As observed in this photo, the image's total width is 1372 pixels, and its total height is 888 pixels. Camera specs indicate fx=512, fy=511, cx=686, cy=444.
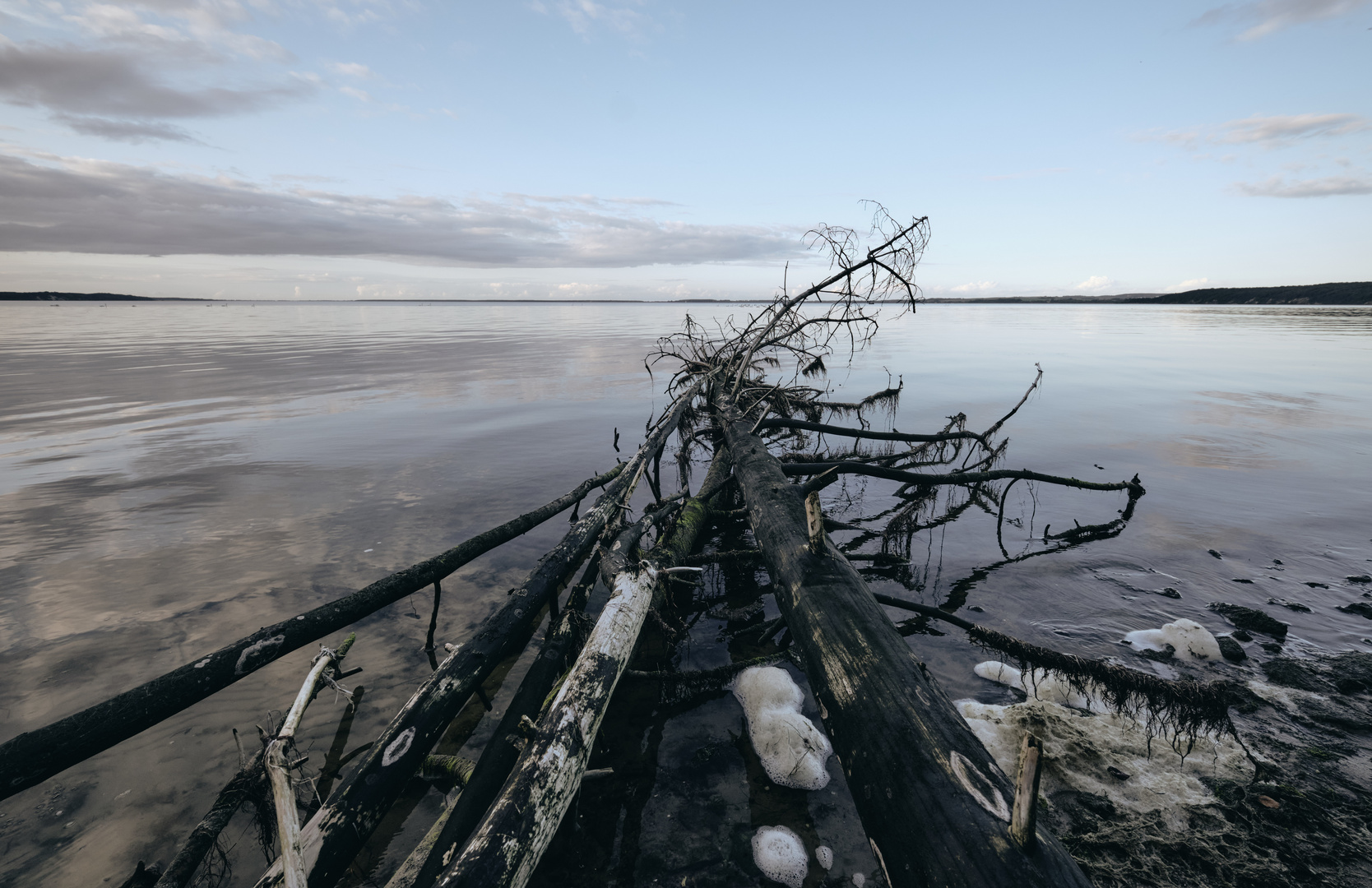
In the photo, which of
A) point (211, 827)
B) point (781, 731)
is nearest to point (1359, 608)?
point (781, 731)

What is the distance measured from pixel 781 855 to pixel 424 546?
4593mm

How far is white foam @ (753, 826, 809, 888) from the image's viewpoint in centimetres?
236

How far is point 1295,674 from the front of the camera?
3.44 meters

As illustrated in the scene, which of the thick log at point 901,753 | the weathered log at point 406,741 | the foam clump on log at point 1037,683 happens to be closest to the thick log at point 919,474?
the thick log at point 901,753

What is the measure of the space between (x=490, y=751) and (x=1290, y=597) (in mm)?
6465

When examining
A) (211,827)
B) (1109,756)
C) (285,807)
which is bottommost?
(1109,756)

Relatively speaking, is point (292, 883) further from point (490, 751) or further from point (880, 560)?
point (880, 560)

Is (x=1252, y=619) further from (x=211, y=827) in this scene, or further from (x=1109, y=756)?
(x=211, y=827)

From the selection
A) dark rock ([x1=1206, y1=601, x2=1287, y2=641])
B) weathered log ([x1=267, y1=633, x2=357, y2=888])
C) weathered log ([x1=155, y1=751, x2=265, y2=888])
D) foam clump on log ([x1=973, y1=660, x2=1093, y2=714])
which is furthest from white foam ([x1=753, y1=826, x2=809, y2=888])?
dark rock ([x1=1206, y1=601, x2=1287, y2=641])

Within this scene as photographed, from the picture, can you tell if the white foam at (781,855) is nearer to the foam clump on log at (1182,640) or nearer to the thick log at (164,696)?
the thick log at (164,696)

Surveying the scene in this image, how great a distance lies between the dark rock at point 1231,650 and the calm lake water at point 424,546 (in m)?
0.36

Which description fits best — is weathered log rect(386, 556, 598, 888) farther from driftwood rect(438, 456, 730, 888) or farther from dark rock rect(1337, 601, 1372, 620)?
dark rock rect(1337, 601, 1372, 620)

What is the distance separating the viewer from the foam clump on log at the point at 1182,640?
372cm

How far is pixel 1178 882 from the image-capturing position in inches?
86.3
